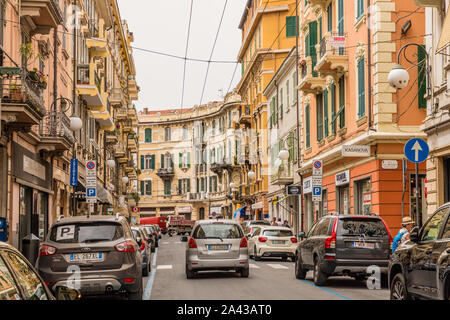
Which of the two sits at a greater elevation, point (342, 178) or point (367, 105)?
point (367, 105)

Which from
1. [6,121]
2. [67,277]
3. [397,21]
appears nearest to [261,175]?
[397,21]

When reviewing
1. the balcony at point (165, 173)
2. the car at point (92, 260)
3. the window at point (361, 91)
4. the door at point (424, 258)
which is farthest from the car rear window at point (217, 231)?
the balcony at point (165, 173)

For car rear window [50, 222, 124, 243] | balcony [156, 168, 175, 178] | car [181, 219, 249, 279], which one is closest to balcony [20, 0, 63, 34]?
car [181, 219, 249, 279]

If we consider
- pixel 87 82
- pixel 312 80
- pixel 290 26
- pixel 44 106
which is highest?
pixel 290 26

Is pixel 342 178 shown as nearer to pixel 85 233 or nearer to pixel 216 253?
pixel 216 253

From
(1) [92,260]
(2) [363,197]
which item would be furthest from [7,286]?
(2) [363,197]

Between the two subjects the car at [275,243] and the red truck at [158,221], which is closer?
the car at [275,243]

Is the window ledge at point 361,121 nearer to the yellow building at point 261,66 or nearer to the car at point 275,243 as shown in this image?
the car at point 275,243

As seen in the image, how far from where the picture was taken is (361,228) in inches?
649

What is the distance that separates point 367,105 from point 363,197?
12.5ft

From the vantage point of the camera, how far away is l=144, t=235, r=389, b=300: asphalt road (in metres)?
14.2

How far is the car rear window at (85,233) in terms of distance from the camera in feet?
40.0

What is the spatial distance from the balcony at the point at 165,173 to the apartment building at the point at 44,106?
173 ft
